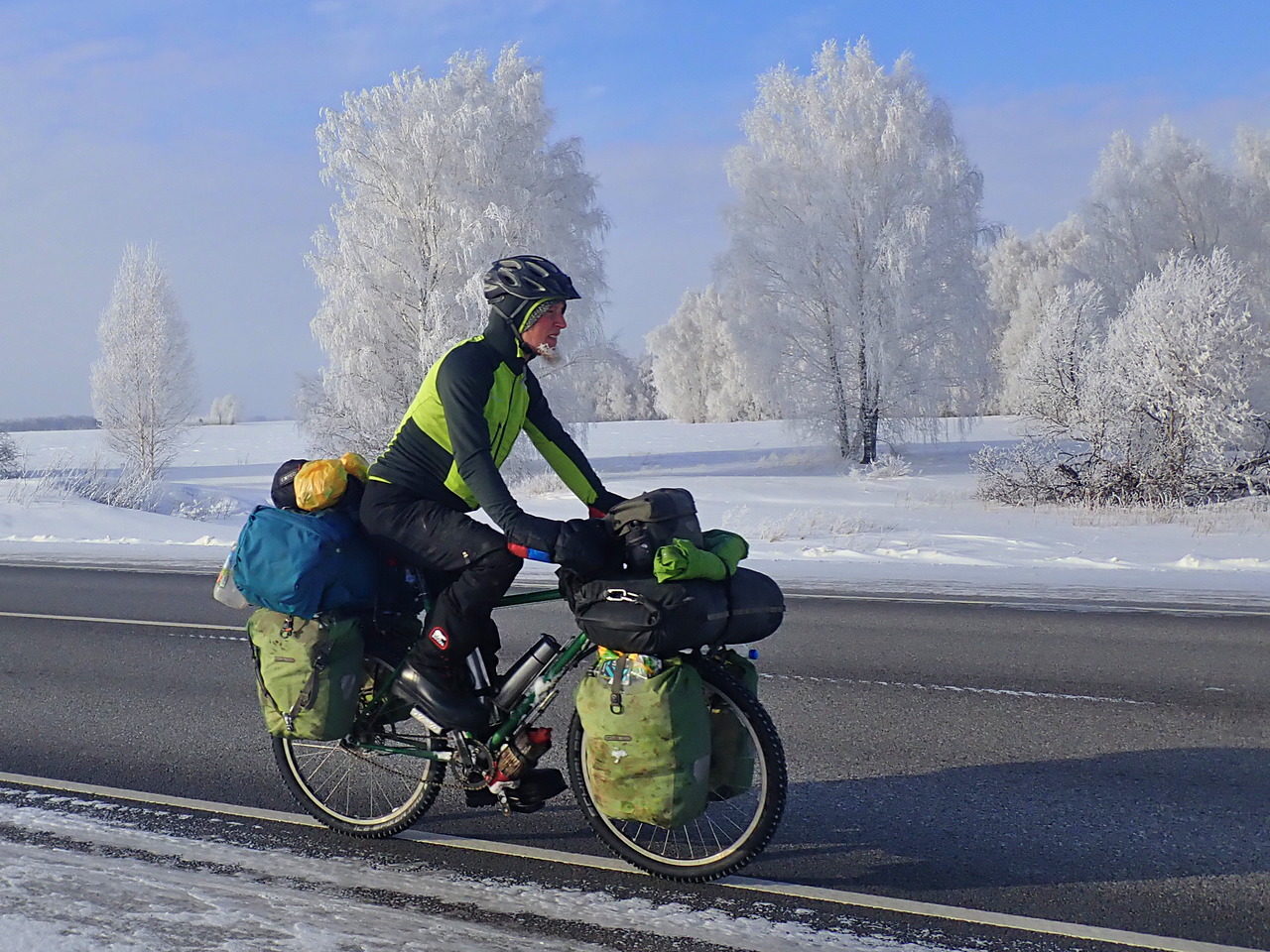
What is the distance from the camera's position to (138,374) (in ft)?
133

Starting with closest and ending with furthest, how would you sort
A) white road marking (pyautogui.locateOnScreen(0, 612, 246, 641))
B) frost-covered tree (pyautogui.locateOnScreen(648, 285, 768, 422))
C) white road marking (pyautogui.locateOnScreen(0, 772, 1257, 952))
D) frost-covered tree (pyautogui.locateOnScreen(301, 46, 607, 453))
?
white road marking (pyautogui.locateOnScreen(0, 772, 1257, 952)), white road marking (pyautogui.locateOnScreen(0, 612, 246, 641)), frost-covered tree (pyautogui.locateOnScreen(301, 46, 607, 453)), frost-covered tree (pyautogui.locateOnScreen(648, 285, 768, 422))

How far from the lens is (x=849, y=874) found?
398 centimetres

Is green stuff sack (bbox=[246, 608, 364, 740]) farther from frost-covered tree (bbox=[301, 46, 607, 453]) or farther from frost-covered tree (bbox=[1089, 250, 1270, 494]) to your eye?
frost-covered tree (bbox=[301, 46, 607, 453])

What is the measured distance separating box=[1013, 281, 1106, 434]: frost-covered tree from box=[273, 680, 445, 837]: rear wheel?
2164 centimetres

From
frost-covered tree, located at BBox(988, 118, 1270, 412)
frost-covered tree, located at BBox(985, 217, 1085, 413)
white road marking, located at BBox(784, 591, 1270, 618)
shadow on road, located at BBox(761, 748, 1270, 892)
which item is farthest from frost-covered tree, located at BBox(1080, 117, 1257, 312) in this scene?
shadow on road, located at BBox(761, 748, 1270, 892)

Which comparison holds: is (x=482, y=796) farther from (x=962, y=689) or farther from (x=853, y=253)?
(x=853, y=253)

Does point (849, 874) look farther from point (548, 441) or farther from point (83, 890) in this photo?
point (83, 890)

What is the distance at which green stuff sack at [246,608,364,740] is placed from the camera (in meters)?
4.27

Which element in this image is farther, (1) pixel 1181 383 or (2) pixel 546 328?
(1) pixel 1181 383

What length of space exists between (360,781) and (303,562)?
41.9 inches

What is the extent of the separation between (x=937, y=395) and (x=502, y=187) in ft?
47.2

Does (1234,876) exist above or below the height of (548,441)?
below

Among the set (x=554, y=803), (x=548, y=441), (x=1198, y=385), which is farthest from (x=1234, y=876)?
(x=1198, y=385)

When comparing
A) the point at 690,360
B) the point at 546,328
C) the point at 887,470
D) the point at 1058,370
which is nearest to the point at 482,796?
the point at 546,328
